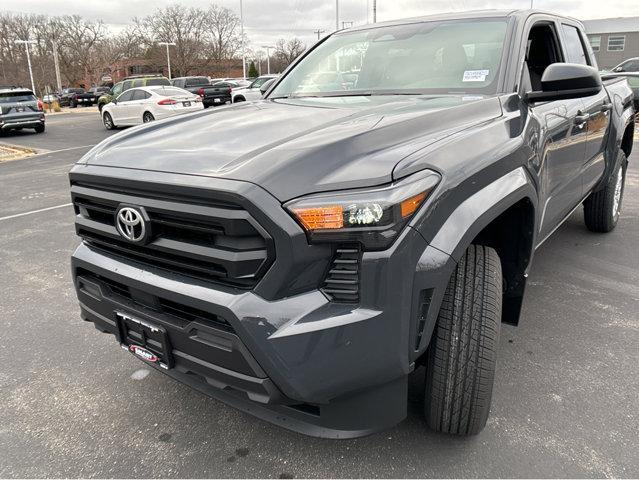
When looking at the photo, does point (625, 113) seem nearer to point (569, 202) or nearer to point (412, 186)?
point (569, 202)

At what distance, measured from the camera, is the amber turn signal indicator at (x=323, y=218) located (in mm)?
1668

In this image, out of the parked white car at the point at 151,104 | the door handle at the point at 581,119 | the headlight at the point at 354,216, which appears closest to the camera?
the headlight at the point at 354,216

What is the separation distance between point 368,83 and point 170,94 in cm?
1578

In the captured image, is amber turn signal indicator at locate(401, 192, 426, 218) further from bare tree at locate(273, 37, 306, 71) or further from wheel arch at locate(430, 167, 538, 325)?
bare tree at locate(273, 37, 306, 71)

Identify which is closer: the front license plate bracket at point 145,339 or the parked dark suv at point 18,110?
the front license plate bracket at point 145,339

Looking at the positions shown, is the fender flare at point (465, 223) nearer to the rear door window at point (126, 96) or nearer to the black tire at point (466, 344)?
the black tire at point (466, 344)

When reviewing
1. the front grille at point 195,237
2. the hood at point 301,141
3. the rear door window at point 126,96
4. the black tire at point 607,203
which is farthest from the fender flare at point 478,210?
the rear door window at point 126,96

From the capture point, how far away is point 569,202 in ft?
11.6

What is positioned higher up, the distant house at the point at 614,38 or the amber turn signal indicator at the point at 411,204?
the distant house at the point at 614,38

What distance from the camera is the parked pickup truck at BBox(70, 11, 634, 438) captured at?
5.55 ft

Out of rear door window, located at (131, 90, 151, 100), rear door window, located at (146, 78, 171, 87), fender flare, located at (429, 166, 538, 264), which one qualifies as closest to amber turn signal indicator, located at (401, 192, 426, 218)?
fender flare, located at (429, 166, 538, 264)

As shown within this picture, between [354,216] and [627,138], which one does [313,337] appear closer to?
[354,216]

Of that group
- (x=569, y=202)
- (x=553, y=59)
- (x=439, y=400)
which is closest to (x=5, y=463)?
(x=439, y=400)

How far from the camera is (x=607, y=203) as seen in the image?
16.1ft
